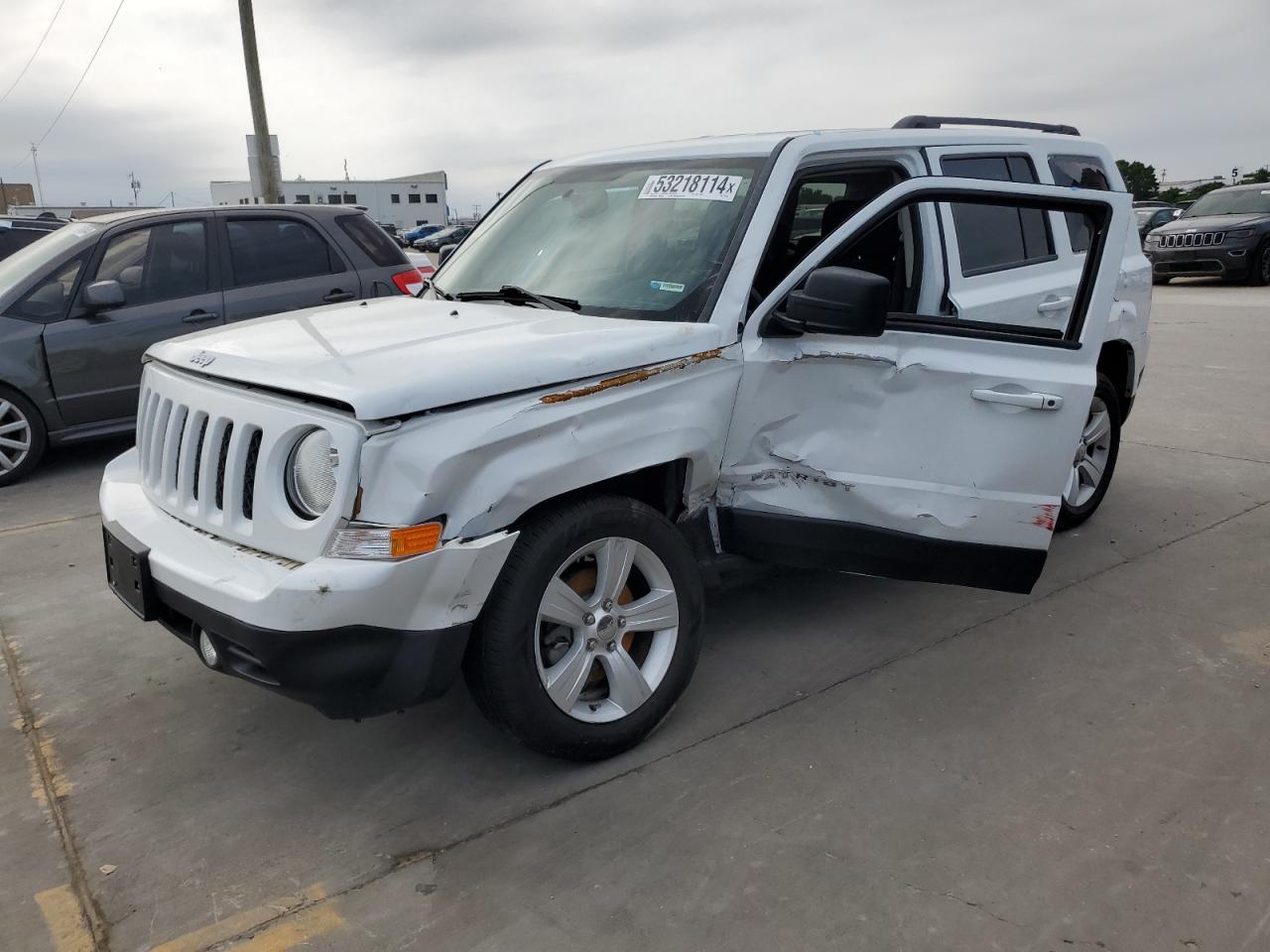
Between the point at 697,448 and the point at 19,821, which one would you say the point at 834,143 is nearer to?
the point at 697,448

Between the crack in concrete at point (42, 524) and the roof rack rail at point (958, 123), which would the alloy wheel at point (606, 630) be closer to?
the roof rack rail at point (958, 123)

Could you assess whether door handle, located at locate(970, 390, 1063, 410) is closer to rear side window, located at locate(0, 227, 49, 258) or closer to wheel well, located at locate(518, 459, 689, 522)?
wheel well, located at locate(518, 459, 689, 522)

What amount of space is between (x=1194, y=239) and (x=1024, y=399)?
652 inches

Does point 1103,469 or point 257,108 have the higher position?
point 257,108

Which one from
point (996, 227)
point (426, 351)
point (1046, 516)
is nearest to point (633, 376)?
point (426, 351)

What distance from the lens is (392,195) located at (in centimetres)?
8312

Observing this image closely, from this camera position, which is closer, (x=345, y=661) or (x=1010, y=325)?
(x=345, y=661)

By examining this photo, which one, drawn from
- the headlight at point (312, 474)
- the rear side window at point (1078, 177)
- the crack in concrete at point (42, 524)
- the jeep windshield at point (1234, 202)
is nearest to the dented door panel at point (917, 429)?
the headlight at point (312, 474)

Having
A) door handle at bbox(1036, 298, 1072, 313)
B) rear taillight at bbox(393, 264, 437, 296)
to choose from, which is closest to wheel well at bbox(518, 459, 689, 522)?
door handle at bbox(1036, 298, 1072, 313)

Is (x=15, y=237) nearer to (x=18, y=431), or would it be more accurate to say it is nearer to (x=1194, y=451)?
(x=18, y=431)

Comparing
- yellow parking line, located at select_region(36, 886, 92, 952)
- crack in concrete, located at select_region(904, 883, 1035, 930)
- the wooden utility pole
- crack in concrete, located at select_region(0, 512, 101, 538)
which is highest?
the wooden utility pole

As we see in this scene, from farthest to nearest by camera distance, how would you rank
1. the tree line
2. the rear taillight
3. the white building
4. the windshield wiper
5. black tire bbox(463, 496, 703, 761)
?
the white building < the tree line < the rear taillight < the windshield wiper < black tire bbox(463, 496, 703, 761)

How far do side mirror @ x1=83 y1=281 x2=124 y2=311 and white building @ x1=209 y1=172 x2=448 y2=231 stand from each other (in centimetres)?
7564

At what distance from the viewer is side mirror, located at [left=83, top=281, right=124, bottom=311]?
630 centimetres
